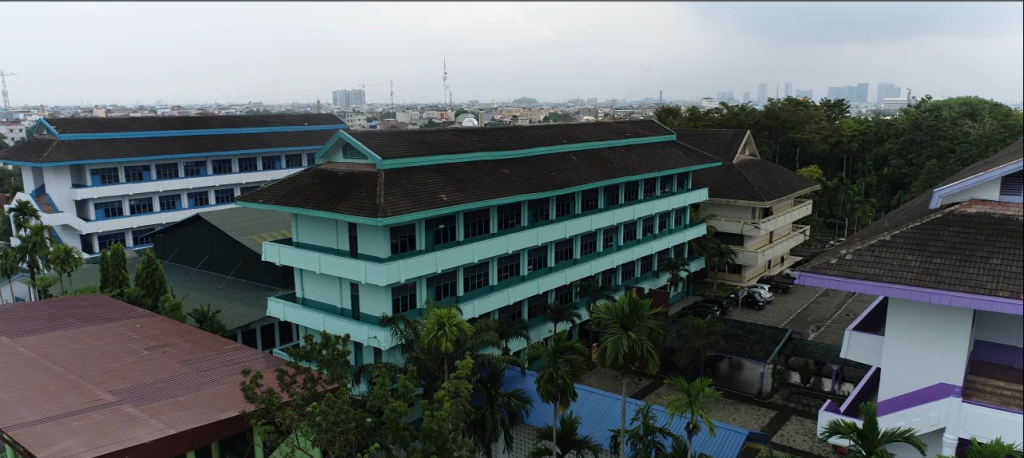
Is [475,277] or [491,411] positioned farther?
[475,277]

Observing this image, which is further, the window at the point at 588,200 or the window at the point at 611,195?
the window at the point at 611,195

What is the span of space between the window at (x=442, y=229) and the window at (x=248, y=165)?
3140cm

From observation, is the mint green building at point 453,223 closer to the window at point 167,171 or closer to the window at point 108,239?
the window at point 167,171

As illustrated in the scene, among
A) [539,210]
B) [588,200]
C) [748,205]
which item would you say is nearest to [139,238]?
[539,210]

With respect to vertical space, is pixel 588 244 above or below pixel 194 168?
below

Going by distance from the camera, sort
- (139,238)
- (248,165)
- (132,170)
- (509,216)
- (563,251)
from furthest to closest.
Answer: (248,165), (139,238), (132,170), (563,251), (509,216)

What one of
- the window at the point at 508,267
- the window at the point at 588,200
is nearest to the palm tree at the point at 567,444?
the window at the point at 508,267

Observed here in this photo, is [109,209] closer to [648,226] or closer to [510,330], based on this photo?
[510,330]

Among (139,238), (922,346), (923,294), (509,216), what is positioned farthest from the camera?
(139,238)

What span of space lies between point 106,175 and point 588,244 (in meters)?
31.2

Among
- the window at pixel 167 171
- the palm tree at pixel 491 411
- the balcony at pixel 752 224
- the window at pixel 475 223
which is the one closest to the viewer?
the palm tree at pixel 491 411

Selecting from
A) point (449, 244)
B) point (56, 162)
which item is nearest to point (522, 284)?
point (449, 244)

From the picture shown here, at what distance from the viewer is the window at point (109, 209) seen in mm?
41297

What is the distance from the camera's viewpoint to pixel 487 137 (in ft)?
87.2
